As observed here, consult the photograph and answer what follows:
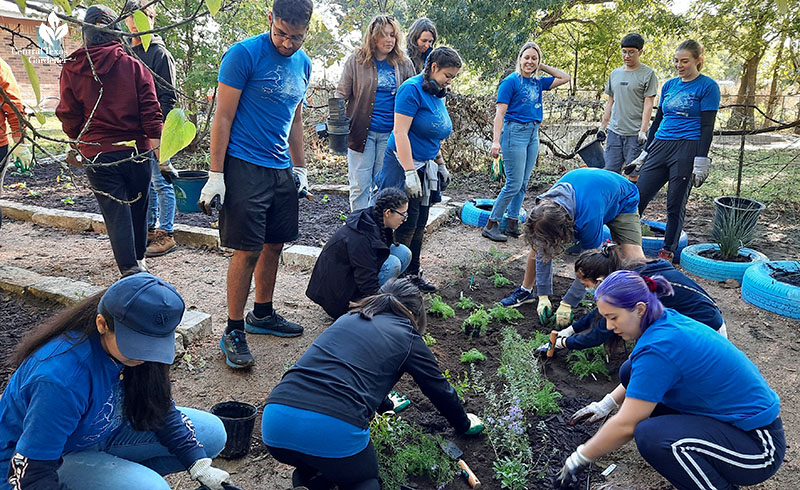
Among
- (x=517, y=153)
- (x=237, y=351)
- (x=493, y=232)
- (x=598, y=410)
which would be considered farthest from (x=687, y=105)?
(x=237, y=351)

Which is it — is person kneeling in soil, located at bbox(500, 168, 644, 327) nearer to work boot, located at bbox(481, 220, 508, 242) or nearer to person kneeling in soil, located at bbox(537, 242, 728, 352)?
person kneeling in soil, located at bbox(537, 242, 728, 352)

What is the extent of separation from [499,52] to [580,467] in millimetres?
9748

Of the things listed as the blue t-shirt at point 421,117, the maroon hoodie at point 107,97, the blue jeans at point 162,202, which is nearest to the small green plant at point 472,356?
the blue t-shirt at point 421,117

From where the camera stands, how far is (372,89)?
4453 mm

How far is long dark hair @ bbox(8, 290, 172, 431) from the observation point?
178cm

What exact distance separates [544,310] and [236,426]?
2.23 m

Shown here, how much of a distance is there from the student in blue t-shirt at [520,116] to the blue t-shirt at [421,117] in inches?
53.7

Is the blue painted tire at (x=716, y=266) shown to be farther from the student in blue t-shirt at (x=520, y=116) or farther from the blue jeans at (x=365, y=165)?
the blue jeans at (x=365, y=165)

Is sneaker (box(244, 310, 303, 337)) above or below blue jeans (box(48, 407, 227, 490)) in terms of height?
below

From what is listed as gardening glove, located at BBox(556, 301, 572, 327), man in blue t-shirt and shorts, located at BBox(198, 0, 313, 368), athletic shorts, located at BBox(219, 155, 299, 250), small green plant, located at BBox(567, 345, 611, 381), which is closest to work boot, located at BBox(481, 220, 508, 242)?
gardening glove, located at BBox(556, 301, 572, 327)

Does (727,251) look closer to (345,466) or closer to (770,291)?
(770,291)

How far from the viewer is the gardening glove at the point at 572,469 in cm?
230

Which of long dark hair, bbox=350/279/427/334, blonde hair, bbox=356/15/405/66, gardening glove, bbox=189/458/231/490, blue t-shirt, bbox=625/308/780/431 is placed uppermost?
blonde hair, bbox=356/15/405/66

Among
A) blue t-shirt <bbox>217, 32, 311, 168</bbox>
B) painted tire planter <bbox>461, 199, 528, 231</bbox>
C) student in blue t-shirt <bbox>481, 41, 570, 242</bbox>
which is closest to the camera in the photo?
blue t-shirt <bbox>217, 32, 311, 168</bbox>
